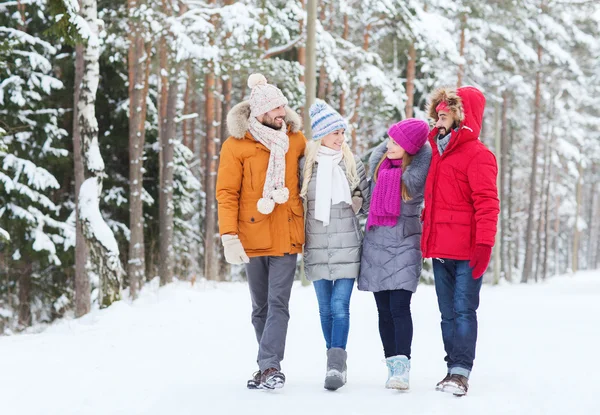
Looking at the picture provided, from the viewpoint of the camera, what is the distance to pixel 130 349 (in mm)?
7070

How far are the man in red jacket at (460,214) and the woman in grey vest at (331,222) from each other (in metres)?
0.55

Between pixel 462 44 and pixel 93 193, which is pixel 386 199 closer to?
pixel 93 193

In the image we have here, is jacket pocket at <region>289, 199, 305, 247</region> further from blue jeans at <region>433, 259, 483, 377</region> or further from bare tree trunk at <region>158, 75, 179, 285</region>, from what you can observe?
bare tree trunk at <region>158, 75, 179, 285</region>

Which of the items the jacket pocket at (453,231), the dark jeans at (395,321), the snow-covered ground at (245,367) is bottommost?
the snow-covered ground at (245,367)

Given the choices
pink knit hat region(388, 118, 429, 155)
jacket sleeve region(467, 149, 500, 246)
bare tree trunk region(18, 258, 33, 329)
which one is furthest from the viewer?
bare tree trunk region(18, 258, 33, 329)

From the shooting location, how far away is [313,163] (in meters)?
5.20

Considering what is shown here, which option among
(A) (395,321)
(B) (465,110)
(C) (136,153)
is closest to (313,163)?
(B) (465,110)

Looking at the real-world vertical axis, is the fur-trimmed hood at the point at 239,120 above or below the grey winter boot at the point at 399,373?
above

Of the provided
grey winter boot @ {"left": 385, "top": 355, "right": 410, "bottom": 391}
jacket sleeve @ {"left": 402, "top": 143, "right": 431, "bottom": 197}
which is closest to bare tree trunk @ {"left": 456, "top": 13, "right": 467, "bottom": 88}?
jacket sleeve @ {"left": 402, "top": 143, "right": 431, "bottom": 197}

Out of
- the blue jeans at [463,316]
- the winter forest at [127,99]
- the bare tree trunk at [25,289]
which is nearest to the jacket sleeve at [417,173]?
the blue jeans at [463,316]

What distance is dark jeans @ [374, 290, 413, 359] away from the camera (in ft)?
16.5

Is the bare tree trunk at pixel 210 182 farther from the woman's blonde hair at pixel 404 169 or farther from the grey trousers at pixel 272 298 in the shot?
the woman's blonde hair at pixel 404 169

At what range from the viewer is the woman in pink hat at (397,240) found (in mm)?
5020

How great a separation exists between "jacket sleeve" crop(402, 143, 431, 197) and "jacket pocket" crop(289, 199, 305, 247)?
78 centimetres
